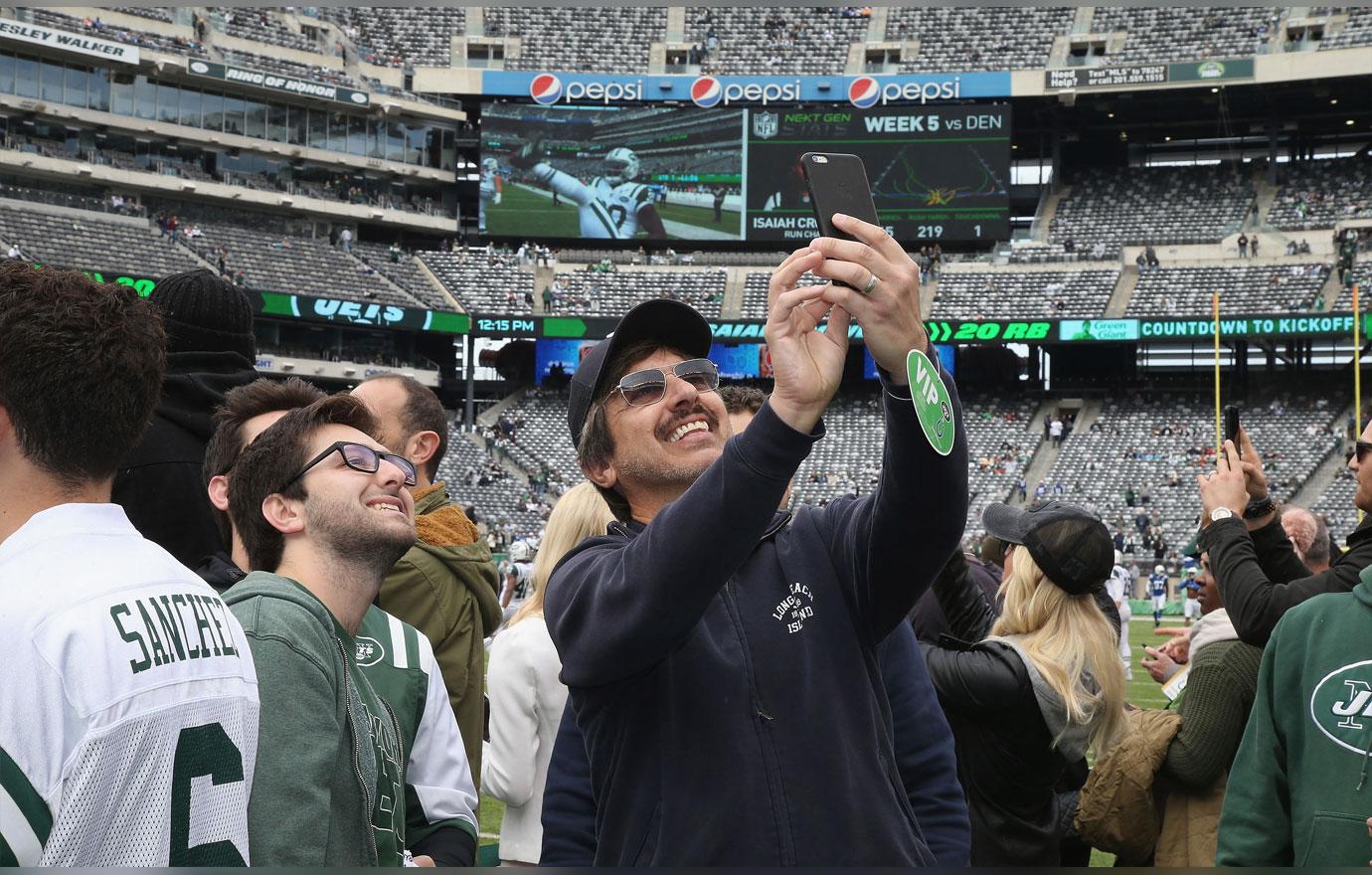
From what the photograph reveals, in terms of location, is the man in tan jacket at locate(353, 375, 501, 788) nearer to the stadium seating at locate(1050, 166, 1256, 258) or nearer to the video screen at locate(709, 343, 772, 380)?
the video screen at locate(709, 343, 772, 380)

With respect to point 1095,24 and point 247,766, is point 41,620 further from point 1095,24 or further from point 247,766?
point 1095,24

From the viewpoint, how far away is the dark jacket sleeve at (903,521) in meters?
2.20

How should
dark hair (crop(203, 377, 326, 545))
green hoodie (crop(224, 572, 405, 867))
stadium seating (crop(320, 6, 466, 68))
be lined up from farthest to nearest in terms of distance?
1. stadium seating (crop(320, 6, 466, 68))
2. dark hair (crop(203, 377, 326, 545))
3. green hoodie (crop(224, 572, 405, 867))

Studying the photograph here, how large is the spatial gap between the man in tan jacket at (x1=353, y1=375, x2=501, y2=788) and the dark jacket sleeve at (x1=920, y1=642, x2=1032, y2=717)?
1576 millimetres

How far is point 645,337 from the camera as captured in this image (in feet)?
8.48

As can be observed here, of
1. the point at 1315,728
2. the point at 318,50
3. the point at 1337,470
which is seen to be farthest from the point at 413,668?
the point at 318,50

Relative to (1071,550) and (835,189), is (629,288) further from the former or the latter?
(835,189)

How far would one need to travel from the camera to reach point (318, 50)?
50.8 metres

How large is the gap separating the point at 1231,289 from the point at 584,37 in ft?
90.3

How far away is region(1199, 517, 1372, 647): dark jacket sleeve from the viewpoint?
376 centimetres

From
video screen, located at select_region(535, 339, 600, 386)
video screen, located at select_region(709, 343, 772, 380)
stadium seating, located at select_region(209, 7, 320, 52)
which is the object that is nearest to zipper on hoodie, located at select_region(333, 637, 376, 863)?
video screen, located at select_region(709, 343, 772, 380)

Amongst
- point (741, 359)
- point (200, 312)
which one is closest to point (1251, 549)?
point (200, 312)

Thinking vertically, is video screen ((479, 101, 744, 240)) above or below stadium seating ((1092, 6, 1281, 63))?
below

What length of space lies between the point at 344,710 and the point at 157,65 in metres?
47.6
